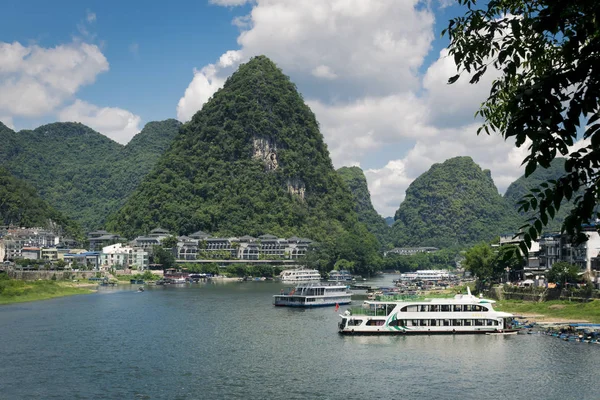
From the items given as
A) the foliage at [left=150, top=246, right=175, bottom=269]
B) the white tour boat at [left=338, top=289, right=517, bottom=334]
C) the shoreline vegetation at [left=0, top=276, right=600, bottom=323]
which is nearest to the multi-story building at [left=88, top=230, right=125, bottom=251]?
the foliage at [left=150, top=246, right=175, bottom=269]

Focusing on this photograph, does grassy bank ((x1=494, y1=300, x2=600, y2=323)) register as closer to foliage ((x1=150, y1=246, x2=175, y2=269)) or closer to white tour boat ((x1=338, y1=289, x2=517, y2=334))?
white tour boat ((x1=338, y1=289, x2=517, y2=334))

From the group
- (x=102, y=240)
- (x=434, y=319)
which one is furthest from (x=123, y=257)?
(x=434, y=319)

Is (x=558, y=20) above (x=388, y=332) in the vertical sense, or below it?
above

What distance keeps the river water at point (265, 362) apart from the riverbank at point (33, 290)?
928 inches

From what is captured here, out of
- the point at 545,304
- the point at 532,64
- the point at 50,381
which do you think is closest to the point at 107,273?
the point at 545,304

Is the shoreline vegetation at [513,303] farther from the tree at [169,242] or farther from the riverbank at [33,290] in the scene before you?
the tree at [169,242]

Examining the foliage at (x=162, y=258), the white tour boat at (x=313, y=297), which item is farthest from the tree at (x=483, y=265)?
the foliage at (x=162, y=258)

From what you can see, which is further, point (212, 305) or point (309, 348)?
point (212, 305)

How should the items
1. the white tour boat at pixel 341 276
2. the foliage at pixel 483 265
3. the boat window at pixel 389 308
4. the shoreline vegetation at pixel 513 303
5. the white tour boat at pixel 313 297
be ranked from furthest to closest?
the white tour boat at pixel 341 276
the foliage at pixel 483 265
the white tour boat at pixel 313 297
the shoreline vegetation at pixel 513 303
the boat window at pixel 389 308

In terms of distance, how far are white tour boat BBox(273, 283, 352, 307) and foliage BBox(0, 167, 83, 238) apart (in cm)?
11484

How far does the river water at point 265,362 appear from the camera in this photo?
1470 inches

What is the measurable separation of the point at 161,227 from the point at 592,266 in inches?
5559

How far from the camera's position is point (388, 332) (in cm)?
5791

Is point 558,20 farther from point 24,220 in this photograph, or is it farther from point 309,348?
point 24,220
